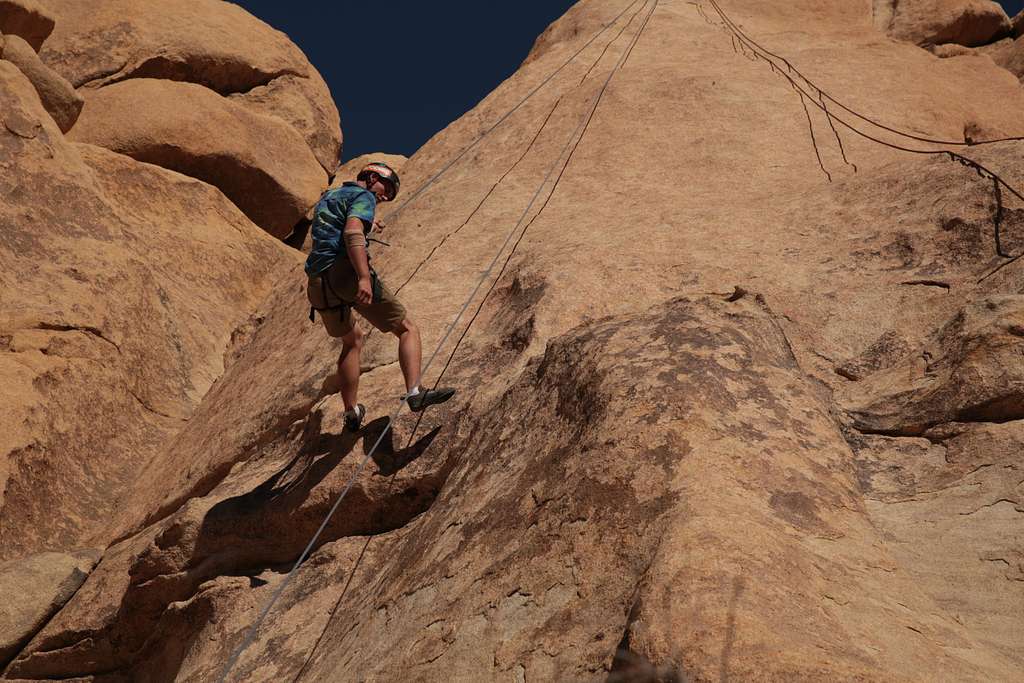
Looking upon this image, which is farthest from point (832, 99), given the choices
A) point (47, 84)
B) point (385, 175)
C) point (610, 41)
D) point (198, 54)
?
point (198, 54)

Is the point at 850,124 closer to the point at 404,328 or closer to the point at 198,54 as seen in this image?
the point at 404,328

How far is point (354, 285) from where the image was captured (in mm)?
6875

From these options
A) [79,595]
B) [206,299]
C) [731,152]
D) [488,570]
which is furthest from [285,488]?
[206,299]

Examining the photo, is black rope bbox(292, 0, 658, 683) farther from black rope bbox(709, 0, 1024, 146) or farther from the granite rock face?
the granite rock face

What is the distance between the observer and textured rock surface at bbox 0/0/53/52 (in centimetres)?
1405

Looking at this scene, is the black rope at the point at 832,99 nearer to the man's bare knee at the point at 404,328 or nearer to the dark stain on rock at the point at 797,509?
the man's bare knee at the point at 404,328

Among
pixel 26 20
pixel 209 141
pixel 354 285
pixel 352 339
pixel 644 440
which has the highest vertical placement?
pixel 26 20

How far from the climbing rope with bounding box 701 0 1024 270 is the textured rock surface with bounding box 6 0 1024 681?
88mm

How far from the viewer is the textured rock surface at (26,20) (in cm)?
1405

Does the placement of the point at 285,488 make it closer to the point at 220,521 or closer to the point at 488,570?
the point at 220,521

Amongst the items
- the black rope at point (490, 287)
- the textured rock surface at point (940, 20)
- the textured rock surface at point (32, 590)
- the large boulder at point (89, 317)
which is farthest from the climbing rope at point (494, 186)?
the textured rock surface at point (940, 20)

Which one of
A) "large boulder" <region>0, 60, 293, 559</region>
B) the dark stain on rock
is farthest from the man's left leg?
"large boulder" <region>0, 60, 293, 559</region>

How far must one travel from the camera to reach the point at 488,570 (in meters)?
4.55

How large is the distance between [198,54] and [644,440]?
526 inches
